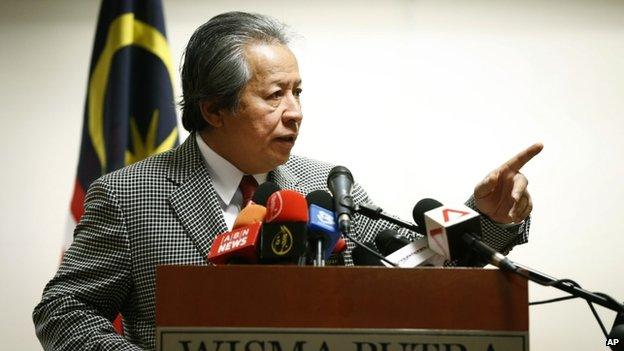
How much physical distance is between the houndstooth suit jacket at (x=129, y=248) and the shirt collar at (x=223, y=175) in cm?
6

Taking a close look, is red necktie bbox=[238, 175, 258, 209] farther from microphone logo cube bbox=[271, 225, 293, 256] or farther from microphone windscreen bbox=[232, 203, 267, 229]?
microphone logo cube bbox=[271, 225, 293, 256]

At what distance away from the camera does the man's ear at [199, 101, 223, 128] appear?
2.17 m

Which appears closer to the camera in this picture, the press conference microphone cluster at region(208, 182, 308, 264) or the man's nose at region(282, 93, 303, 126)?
the press conference microphone cluster at region(208, 182, 308, 264)

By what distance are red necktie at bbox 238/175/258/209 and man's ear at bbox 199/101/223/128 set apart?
17cm

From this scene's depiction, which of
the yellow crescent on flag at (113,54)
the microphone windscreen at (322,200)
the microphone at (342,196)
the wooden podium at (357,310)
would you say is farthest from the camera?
the yellow crescent on flag at (113,54)

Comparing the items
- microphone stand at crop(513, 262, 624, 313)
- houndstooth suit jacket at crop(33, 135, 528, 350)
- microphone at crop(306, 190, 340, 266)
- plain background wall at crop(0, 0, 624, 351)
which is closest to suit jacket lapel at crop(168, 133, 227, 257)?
houndstooth suit jacket at crop(33, 135, 528, 350)

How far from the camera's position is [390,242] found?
1.64 m

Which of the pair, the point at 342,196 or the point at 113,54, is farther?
the point at 113,54

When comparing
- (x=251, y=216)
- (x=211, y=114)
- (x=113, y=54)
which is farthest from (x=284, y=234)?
(x=113, y=54)

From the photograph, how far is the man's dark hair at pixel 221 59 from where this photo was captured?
2113 millimetres

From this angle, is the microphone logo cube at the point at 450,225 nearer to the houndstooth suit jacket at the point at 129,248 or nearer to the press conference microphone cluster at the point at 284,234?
the press conference microphone cluster at the point at 284,234

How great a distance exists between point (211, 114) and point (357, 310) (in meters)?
1.06

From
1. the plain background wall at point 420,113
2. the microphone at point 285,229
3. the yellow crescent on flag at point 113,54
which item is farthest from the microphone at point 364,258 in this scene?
the plain background wall at point 420,113

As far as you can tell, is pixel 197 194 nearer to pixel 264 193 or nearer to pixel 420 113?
pixel 264 193
